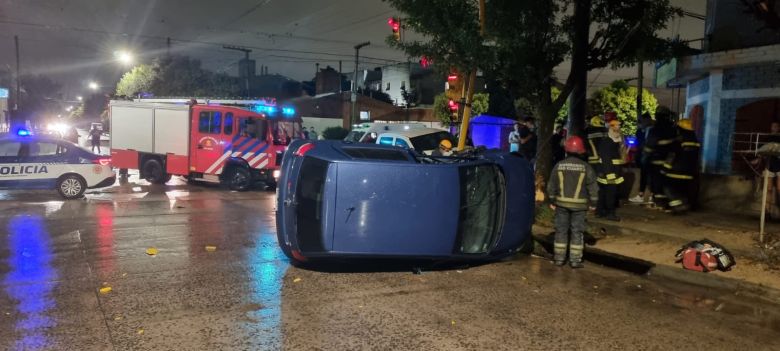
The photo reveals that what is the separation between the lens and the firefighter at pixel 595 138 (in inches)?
358

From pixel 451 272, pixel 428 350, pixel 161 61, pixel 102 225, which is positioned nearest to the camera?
pixel 428 350

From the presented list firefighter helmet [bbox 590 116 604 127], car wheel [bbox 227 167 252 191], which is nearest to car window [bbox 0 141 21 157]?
car wheel [bbox 227 167 252 191]

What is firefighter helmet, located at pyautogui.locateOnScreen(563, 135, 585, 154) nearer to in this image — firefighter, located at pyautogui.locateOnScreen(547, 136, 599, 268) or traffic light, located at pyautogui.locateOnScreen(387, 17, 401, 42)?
firefighter, located at pyautogui.locateOnScreen(547, 136, 599, 268)

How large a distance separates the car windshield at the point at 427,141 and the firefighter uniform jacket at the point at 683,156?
18.6 feet

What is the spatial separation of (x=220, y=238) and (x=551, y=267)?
15.8 feet

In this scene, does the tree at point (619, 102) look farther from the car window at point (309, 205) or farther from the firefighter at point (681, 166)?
the car window at point (309, 205)

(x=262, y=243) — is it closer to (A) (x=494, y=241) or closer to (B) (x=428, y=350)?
(A) (x=494, y=241)

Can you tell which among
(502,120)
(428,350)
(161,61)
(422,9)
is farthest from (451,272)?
(161,61)

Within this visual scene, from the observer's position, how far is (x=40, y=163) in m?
12.3

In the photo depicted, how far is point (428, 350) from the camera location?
4230mm

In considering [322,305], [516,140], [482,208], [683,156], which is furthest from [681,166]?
[322,305]

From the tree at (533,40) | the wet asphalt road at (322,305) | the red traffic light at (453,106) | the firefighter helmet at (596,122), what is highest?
the tree at (533,40)

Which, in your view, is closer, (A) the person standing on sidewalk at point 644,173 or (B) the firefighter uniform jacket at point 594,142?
(B) the firefighter uniform jacket at point 594,142

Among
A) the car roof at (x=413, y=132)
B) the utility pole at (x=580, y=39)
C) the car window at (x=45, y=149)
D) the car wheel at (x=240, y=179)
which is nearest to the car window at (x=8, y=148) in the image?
the car window at (x=45, y=149)
